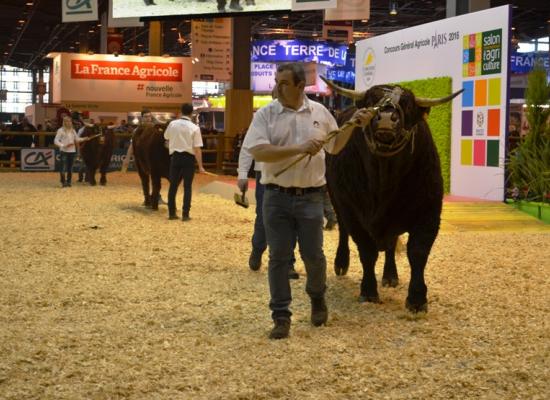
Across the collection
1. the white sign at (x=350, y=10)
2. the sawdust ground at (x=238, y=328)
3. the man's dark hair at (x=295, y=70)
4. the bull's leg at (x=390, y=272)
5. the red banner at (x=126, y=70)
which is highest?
the white sign at (x=350, y=10)

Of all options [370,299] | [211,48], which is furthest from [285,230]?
[211,48]

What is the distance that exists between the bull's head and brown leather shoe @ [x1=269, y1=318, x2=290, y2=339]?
1.33 m

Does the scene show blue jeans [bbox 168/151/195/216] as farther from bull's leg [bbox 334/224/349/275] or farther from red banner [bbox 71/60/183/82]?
red banner [bbox 71/60/183/82]

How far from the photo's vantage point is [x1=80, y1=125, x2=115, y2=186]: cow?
21141 mm

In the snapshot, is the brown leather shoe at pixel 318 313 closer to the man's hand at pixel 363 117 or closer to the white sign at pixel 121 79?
the man's hand at pixel 363 117

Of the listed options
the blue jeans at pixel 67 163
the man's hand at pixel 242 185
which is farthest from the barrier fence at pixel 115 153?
the man's hand at pixel 242 185

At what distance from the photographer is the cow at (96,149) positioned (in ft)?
69.4

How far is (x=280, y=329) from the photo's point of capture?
227 inches

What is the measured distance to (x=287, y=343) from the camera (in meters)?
5.64

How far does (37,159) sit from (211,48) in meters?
6.26

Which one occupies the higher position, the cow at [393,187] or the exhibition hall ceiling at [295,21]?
the exhibition hall ceiling at [295,21]

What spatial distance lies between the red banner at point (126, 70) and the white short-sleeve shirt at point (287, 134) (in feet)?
72.8

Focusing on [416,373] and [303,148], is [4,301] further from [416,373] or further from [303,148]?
[416,373]

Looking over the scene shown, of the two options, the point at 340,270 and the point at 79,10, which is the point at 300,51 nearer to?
the point at 79,10
